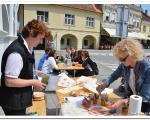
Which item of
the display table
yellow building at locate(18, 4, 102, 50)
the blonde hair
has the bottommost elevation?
the display table

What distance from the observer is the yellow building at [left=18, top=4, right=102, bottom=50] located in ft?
57.6

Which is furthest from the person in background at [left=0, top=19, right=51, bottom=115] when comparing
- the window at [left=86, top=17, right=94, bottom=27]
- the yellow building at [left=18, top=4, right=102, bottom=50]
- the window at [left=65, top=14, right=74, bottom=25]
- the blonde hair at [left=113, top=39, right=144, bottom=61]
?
the window at [left=86, top=17, right=94, bottom=27]

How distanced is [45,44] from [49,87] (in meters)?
17.4

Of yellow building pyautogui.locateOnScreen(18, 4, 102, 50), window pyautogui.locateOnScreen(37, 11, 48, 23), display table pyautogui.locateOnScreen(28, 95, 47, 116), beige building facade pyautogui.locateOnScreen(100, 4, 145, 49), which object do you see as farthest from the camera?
beige building facade pyautogui.locateOnScreen(100, 4, 145, 49)

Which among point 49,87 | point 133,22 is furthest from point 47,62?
point 133,22

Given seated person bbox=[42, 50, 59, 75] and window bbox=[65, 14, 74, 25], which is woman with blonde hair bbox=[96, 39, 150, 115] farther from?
window bbox=[65, 14, 74, 25]

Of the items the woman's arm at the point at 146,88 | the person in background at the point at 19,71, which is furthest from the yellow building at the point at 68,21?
the woman's arm at the point at 146,88

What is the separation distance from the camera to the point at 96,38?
21.8 m

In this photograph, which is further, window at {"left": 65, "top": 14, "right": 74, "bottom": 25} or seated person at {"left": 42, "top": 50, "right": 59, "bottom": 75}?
window at {"left": 65, "top": 14, "right": 74, "bottom": 25}

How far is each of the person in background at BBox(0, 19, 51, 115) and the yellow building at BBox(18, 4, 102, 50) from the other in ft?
54.1

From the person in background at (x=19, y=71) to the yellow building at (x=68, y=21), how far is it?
16.5 m

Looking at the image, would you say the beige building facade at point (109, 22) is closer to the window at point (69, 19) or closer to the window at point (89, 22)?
the window at point (89, 22)

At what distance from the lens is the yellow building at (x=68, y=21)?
57.6 feet

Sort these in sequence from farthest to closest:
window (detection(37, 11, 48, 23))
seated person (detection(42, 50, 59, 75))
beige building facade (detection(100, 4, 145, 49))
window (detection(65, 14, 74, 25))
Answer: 1. beige building facade (detection(100, 4, 145, 49))
2. window (detection(65, 14, 74, 25))
3. window (detection(37, 11, 48, 23))
4. seated person (detection(42, 50, 59, 75))
